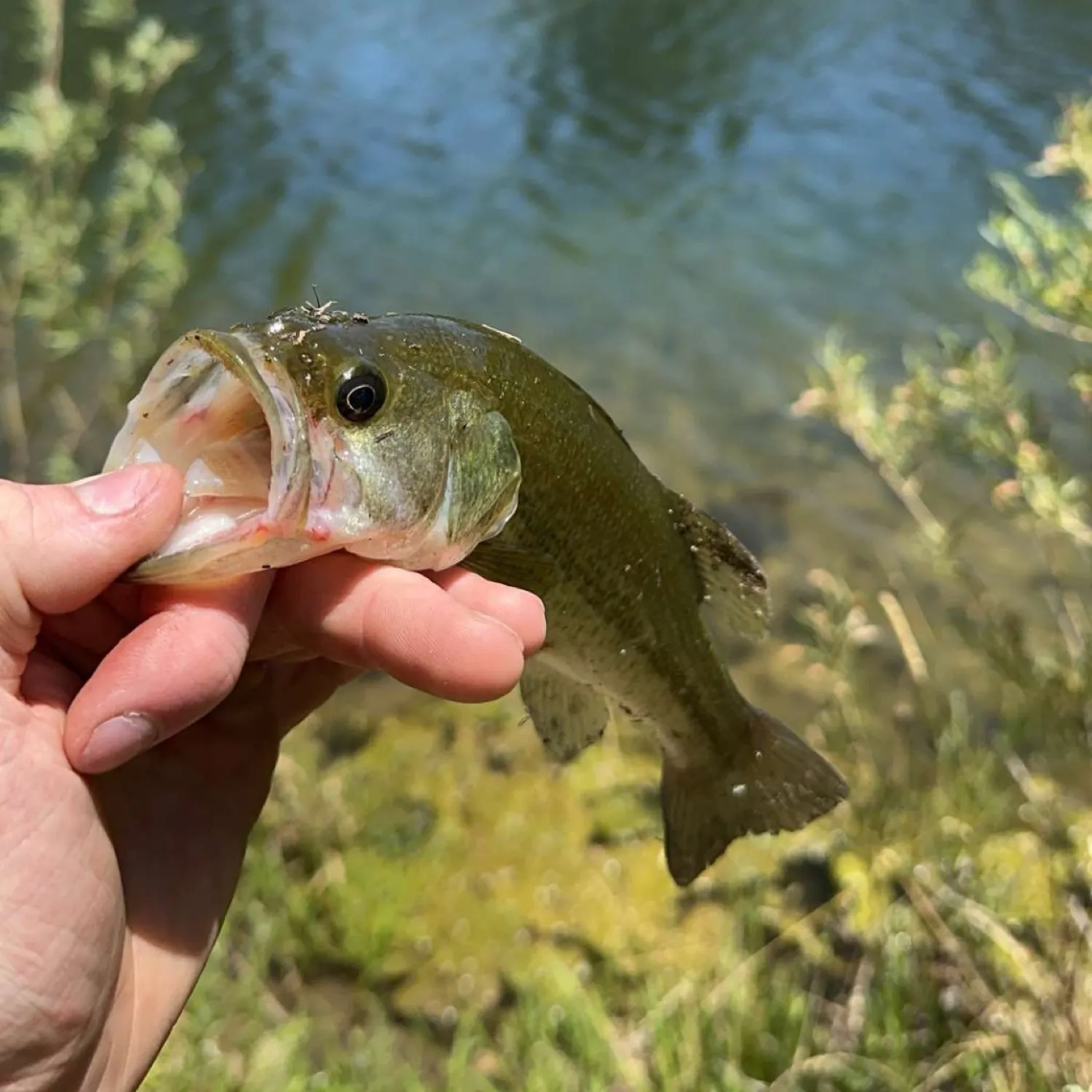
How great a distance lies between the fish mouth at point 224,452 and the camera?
1.62m

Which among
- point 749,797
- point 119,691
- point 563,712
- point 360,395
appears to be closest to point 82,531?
point 119,691

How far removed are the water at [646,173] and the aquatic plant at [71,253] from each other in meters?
1.14

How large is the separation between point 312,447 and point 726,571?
1161 millimetres

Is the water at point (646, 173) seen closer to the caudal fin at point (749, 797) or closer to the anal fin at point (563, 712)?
the caudal fin at point (749, 797)

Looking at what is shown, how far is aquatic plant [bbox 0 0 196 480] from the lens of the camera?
450 centimetres

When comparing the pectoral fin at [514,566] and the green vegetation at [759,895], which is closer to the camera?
the pectoral fin at [514,566]

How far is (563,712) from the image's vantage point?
102 inches

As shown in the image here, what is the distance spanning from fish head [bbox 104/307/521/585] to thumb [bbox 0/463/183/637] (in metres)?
0.05

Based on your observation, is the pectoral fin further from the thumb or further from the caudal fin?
the caudal fin

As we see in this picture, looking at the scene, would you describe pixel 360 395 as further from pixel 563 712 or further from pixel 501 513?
pixel 563 712

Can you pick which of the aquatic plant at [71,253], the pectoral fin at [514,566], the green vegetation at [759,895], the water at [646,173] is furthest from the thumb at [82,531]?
the water at [646,173]

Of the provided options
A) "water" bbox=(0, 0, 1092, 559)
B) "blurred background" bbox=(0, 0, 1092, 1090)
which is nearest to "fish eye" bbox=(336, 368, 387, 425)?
"blurred background" bbox=(0, 0, 1092, 1090)

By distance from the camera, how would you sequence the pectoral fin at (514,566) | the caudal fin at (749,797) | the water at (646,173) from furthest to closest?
the water at (646,173) < the caudal fin at (749,797) < the pectoral fin at (514,566)

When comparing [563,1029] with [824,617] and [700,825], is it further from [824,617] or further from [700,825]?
[824,617]
